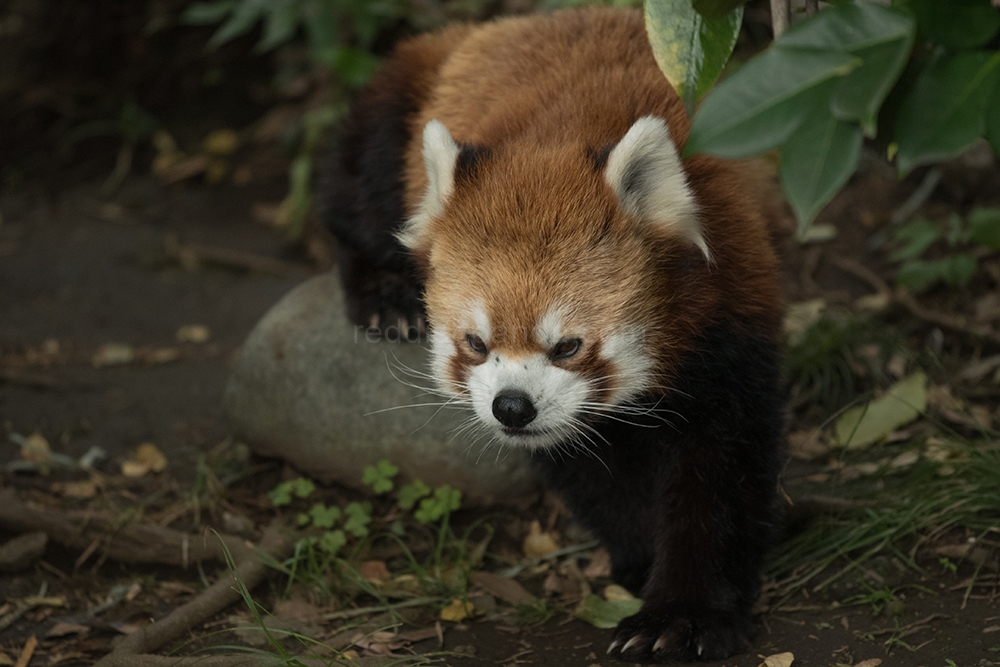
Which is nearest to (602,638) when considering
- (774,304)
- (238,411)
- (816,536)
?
(816,536)

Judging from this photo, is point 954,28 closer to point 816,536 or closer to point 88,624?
point 816,536

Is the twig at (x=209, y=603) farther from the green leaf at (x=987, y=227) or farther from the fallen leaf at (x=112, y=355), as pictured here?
the green leaf at (x=987, y=227)

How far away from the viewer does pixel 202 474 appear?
398 centimetres

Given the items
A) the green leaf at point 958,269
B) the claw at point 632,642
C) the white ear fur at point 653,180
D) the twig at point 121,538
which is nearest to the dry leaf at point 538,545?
the claw at point 632,642

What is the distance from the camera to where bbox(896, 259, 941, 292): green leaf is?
4438 millimetres

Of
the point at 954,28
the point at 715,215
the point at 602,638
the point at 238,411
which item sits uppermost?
the point at 954,28

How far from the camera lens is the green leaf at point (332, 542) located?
11.5 ft

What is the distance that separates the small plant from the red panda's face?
2.19 metres

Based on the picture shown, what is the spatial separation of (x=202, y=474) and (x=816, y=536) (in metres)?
2.43

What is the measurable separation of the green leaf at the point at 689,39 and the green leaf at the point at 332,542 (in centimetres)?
209

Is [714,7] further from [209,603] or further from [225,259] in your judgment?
[225,259]

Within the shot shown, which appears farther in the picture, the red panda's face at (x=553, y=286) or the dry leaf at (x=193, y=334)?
the dry leaf at (x=193, y=334)

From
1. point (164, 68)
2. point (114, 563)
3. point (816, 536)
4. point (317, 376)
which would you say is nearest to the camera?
point (816, 536)

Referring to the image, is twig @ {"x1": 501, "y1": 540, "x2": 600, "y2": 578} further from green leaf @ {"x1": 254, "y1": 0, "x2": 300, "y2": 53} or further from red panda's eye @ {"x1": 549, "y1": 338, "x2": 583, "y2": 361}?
green leaf @ {"x1": 254, "y1": 0, "x2": 300, "y2": 53}
